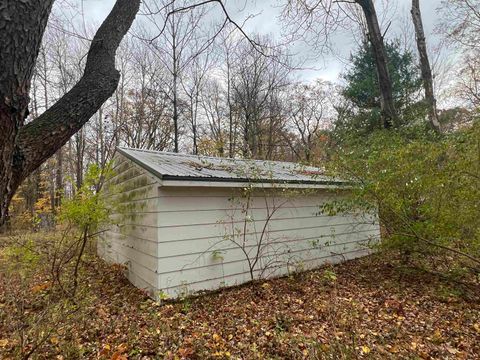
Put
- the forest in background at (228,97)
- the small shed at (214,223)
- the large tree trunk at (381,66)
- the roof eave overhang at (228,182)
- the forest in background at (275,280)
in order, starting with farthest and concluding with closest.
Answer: the forest in background at (228,97) → the large tree trunk at (381,66) → the small shed at (214,223) → the roof eave overhang at (228,182) → the forest in background at (275,280)

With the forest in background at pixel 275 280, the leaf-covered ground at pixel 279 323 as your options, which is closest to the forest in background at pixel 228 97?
the forest in background at pixel 275 280

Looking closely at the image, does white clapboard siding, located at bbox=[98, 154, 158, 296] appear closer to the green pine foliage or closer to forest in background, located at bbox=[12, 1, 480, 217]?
forest in background, located at bbox=[12, 1, 480, 217]

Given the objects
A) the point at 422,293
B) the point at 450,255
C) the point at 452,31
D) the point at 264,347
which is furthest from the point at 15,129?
the point at 452,31

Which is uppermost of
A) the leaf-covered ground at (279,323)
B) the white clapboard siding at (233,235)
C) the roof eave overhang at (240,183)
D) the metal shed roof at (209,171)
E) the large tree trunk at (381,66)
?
the large tree trunk at (381,66)

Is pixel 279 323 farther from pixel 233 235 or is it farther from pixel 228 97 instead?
pixel 228 97

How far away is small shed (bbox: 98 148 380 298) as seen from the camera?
4750 millimetres

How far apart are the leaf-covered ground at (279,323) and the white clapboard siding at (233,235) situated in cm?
39

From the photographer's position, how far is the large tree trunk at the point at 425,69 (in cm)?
795

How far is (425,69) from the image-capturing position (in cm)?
833

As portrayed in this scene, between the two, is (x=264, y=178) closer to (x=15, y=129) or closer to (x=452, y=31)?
(x=15, y=129)

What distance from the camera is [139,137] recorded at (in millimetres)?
18031

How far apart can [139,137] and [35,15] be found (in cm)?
1750

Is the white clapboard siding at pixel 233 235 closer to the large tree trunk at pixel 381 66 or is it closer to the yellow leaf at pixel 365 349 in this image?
the yellow leaf at pixel 365 349

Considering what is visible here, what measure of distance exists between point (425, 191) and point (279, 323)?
11.6 feet
